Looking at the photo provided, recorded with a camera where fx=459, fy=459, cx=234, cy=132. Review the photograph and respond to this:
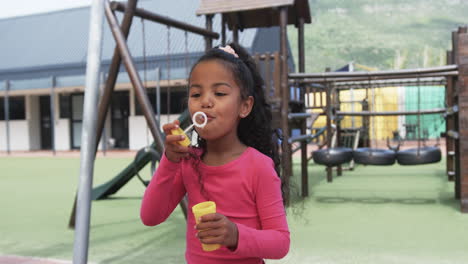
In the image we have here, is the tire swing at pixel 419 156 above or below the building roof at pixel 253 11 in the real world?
below

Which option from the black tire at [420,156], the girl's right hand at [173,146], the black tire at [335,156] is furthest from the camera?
the black tire at [335,156]

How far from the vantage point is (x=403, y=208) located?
208 inches

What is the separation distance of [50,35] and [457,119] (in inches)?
899

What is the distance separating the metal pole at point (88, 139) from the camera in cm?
193

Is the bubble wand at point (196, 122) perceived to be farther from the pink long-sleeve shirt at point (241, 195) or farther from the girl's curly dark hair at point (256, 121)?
the girl's curly dark hair at point (256, 121)

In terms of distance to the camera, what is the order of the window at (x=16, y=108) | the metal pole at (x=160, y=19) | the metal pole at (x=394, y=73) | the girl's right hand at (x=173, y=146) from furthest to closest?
the window at (x=16, y=108)
the metal pole at (x=394, y=73)
the metal pole at (x=160, y=19)
the girl's right hand at (x=173, y=146)

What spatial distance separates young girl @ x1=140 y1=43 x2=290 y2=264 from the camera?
1459 millimetres

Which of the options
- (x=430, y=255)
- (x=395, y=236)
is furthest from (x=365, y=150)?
(x=430, y=255)

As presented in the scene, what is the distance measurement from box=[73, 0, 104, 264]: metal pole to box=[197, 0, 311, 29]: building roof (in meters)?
4.14

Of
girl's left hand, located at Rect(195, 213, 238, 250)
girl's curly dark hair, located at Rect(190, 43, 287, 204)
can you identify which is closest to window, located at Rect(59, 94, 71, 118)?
girl's curly dark hair, located at Rect(190, 43, 287, 204)

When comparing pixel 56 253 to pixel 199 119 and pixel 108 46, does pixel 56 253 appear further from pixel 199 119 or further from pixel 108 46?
pixel 108 46

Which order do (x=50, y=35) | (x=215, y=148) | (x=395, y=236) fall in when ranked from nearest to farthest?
(x=215, y=148)
(x=395, y=236)
(x=50, y=35)

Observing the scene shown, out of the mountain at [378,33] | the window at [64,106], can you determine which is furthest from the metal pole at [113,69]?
the mountain at [378,33]

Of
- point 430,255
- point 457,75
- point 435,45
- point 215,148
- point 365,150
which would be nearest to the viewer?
point 215,148
